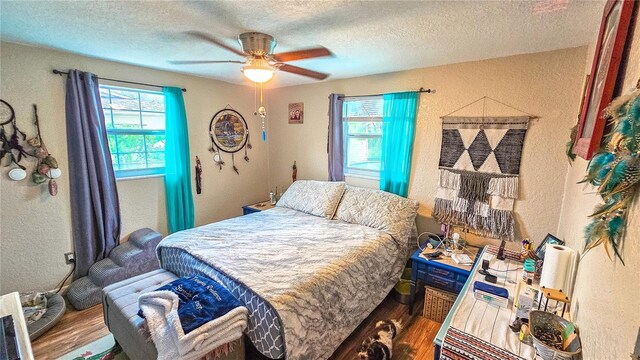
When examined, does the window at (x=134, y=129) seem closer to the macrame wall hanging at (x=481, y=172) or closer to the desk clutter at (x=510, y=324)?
the macrame wall hanging at (x=481, y=172)

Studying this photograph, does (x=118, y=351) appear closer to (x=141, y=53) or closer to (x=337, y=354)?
(x=337, y=354)

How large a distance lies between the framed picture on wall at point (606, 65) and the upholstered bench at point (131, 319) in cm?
193

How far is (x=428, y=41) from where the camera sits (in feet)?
6.27

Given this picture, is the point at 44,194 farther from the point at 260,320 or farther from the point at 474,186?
the point at 474,186

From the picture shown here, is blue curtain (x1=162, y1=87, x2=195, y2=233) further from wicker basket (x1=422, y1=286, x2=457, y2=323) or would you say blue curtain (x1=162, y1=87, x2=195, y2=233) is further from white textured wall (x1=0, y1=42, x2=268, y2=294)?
wicker basket (x1=422, y1=286, x2=457, y2=323)

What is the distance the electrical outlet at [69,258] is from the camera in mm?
2502

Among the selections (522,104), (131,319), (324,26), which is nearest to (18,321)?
(131,319)

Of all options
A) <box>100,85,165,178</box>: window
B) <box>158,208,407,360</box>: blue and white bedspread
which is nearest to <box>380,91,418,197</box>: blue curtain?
<box>158,208,407,360</box>: blue and white bedspread

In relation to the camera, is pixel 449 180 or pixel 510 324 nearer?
pixel 510 324

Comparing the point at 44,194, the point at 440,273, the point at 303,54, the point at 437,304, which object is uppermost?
the point at 303,54

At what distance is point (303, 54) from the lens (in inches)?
68.6

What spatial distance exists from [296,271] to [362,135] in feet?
6.34

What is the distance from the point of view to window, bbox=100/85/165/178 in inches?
108

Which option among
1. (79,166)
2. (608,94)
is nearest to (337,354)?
(608,94)
